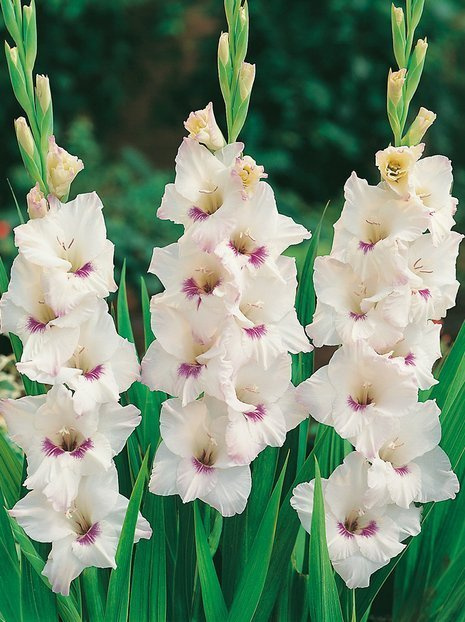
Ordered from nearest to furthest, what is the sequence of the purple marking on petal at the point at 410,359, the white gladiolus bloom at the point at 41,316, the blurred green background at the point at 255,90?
the white gladiolus bloom at the point at 41,316 < the purple marking on petal at the point at 410,359 < the blurred green background at the point at 255,90

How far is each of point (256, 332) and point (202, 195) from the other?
21cm

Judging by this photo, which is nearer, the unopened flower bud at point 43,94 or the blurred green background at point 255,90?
the unopened flower bud at point 43,94

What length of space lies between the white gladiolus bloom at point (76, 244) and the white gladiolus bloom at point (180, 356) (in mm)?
96

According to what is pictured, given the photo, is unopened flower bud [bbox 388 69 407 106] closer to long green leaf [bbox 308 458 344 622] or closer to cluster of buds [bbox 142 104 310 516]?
cluster of buds [bbox 142 104 310 516]

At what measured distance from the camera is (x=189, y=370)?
1.50m

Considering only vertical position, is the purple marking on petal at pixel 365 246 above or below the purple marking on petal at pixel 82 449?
above

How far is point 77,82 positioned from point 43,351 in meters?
5.80

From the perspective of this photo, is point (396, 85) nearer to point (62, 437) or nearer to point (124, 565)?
point (62, 437)

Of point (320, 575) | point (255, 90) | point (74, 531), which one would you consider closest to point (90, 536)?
point (74, 531)

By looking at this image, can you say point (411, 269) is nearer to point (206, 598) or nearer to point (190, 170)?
point (190, 170)

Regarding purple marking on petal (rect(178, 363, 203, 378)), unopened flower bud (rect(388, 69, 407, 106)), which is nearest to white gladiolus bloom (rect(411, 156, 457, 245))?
unopened flower bud (rect(388, 69, 407, 106))

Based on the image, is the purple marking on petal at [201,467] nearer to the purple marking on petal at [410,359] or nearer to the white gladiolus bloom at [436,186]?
the purple marking on petal at [410,359]

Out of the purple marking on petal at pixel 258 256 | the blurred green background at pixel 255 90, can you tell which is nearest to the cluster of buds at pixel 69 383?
the purple marking on petal at pixel 258 256

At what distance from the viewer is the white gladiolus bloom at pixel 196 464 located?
152cm
